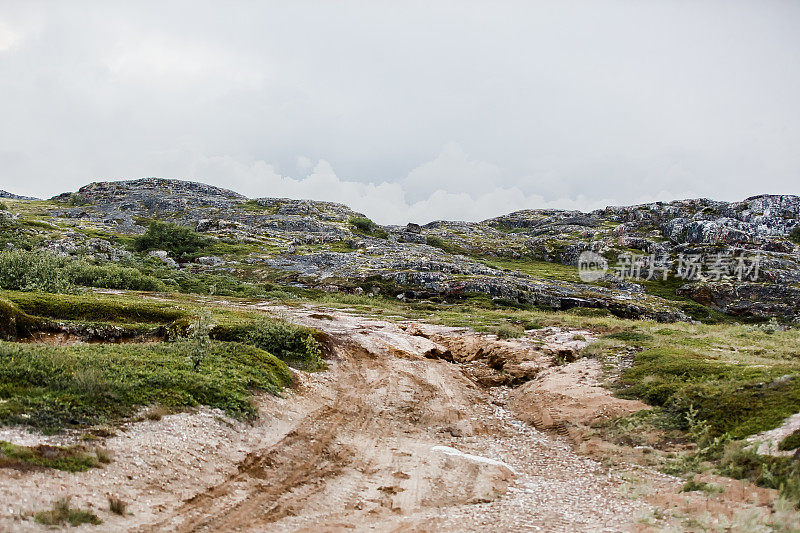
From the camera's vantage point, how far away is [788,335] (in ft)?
103

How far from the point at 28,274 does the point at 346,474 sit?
35.8 meters

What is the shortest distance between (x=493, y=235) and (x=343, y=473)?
532 feet

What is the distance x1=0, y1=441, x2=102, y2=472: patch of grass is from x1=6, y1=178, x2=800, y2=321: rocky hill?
196 ft

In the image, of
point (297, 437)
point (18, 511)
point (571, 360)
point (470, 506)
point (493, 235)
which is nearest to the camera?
point (18, 511)

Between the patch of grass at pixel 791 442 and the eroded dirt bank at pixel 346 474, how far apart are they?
3.13m

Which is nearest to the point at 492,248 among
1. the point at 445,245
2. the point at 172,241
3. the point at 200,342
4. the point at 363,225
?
the point at 445,245

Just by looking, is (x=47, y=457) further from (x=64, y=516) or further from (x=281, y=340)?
(x=281, y=340)

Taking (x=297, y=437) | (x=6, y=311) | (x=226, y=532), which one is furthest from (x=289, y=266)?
(x=226, y=532)

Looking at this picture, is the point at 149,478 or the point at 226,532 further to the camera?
the point at 149,478

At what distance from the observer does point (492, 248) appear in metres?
139

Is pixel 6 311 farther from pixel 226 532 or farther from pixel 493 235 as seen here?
pixel 493 235

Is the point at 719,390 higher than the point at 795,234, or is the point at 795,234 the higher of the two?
the point at 795,234

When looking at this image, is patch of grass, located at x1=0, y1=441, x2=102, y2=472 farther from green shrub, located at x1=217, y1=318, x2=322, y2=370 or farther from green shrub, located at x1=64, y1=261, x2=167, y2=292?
green shrub, located at x1=64, y1=261, x2=167, y2=292

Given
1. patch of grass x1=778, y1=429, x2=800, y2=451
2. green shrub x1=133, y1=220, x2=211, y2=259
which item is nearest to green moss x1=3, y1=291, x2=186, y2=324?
patch of grass x1=778, y1=429, x2=800, y2=451
